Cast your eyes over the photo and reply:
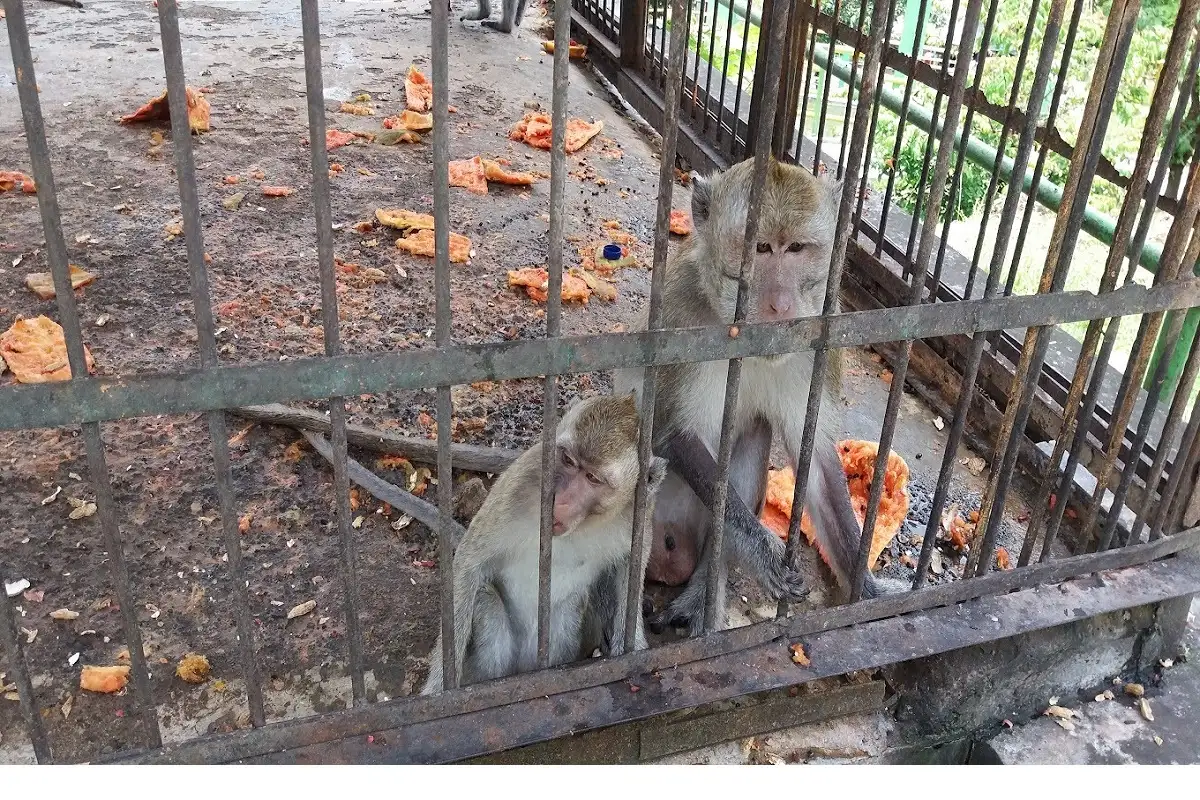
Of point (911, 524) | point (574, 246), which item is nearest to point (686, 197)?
point (574, 246)

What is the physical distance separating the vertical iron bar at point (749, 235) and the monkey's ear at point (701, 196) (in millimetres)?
587

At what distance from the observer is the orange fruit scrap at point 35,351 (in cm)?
370

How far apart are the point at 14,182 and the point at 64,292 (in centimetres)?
427

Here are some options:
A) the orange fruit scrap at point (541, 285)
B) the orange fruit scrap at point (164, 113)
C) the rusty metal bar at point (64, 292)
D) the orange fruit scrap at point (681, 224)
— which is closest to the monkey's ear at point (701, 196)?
the rusty metal bar at point (64, 292)

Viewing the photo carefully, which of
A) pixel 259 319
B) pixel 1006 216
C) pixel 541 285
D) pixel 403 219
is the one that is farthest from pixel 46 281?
pixel 1006 216

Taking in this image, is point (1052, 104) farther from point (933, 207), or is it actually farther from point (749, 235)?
point (749, 235)

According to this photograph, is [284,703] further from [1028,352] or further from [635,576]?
[1028,352]

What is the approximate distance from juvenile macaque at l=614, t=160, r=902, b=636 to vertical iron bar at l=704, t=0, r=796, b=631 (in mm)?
245

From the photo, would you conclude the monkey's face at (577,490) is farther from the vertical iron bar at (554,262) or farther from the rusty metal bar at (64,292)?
the rusty metal bar at (64,292)

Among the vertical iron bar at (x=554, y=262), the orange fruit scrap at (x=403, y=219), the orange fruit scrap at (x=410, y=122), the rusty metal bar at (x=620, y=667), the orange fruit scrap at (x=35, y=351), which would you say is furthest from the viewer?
the orange fruit scrap at (x=410, y=122)

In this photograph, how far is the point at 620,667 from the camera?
241 cm

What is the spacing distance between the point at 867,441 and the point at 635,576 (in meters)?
1.96

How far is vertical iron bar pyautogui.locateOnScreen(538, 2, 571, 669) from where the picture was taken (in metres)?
1.72

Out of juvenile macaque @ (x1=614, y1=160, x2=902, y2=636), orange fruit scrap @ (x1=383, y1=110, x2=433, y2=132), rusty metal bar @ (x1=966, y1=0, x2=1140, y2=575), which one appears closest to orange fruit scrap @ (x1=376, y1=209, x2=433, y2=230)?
orange fruit scrap @ (x1=383, y1=110, x2=433, y2=132)
